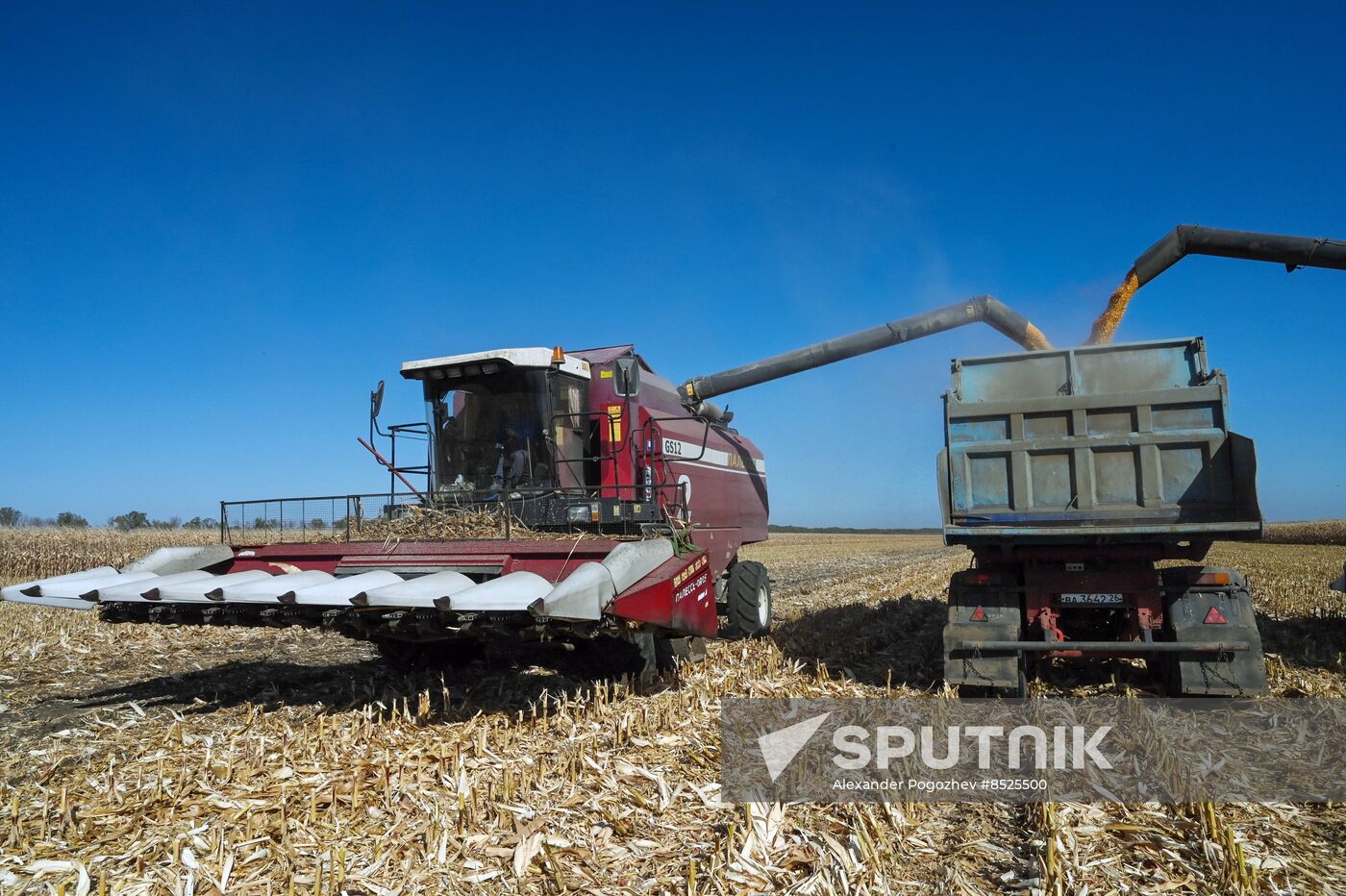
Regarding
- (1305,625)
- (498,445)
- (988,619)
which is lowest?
(1305,625)

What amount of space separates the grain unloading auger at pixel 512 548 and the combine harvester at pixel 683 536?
20mm

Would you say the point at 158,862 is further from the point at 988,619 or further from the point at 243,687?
the point at 988,619

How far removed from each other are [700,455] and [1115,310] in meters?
4.83

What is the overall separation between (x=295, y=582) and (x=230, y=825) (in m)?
2.15

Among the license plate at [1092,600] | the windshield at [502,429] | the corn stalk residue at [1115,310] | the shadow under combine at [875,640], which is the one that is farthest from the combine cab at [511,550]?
the corn stalk residue at [1115,310]

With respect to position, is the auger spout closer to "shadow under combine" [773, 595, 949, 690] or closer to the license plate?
"shadow under combine" [773, 595, 949, 690]

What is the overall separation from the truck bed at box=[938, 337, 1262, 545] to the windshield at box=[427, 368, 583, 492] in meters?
3.30

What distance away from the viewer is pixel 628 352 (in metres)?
8.74

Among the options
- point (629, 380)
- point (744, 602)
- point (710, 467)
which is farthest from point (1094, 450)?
point (710, 467)

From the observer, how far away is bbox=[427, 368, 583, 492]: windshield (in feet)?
24.9

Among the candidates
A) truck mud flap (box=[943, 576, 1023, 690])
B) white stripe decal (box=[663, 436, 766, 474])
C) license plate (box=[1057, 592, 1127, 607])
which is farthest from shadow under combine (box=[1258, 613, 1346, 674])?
white stripe decal (box=[663, 436, 766, 474])

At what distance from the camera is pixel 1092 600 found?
20.7 feet

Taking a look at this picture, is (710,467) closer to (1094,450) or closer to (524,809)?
(1094,450)

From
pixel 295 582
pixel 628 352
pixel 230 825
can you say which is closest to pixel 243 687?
pixel 295 582
